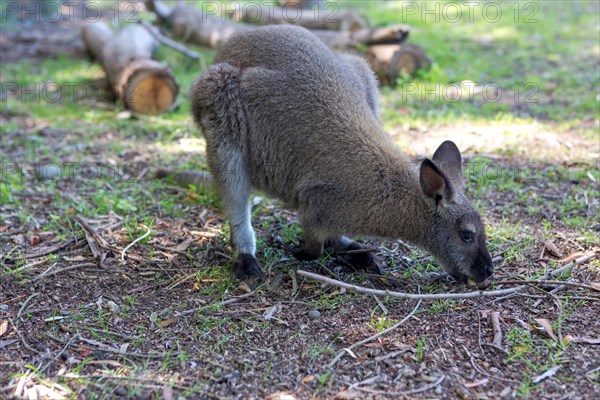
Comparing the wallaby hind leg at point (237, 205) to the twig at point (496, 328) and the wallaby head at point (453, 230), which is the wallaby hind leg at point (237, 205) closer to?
the wallaby head at point (453, 230)

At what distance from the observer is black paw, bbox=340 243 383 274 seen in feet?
13.5

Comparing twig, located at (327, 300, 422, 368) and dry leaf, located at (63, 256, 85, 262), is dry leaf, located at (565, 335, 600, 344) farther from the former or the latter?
dry leaf, located at (63, 256, 85, 262)

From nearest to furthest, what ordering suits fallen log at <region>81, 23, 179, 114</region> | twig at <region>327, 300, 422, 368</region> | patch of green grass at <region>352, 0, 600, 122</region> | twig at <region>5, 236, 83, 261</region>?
1. twig at <region>327, 300, 422, 368</region>
2. twig at <region>5, 236, 83, 261</region>
3. patch of green grass at <region>352, 0, 600, 122</region>
4. fallen log at <region>81, 23, 179, 114</region>

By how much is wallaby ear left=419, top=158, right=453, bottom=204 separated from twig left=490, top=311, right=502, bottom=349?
0.69m

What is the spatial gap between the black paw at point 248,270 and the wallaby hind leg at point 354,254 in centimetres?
54

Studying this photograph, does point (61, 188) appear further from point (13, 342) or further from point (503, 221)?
point (503, 221)

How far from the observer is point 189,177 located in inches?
208

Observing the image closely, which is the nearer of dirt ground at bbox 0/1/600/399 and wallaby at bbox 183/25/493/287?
dirt ground at bbox 0/1/600/399

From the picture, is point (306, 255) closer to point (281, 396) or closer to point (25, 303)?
point (281, 396)

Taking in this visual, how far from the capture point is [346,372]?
306 cm

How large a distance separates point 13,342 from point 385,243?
8.01 ft

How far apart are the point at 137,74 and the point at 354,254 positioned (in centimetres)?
394

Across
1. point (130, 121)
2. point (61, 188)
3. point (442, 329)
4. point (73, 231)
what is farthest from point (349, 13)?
point (442, 329)

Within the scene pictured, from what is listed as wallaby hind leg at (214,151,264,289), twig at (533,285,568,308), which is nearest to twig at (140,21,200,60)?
wallaby hind leg at (214,151,264,289)
